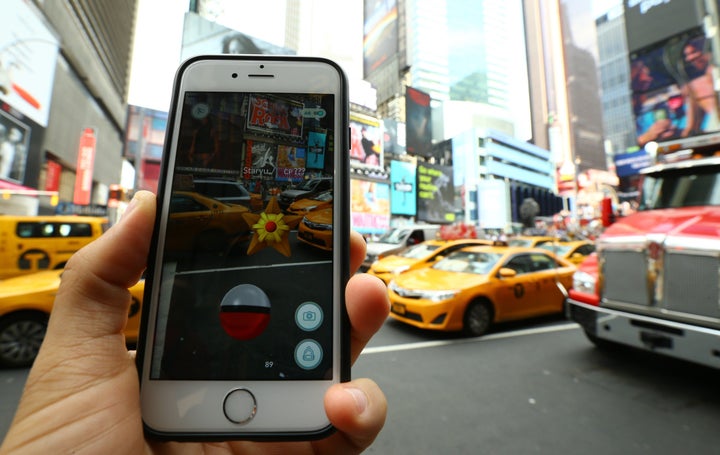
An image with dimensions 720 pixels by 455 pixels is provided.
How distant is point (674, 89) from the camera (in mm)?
46312

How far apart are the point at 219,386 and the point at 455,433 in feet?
7.93

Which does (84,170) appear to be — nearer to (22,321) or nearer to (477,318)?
(22,321)

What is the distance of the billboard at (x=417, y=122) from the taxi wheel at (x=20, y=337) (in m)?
51.7

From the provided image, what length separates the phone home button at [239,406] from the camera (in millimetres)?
1169

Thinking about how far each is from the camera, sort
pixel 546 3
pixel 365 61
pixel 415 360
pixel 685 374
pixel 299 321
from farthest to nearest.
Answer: pixel 546 3, pixel 365 61, pixel 415 360, pixel 685 374, pixel 299 321

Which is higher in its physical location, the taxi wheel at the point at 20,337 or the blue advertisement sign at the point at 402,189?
the blue advertisement sign at the point at 402,189

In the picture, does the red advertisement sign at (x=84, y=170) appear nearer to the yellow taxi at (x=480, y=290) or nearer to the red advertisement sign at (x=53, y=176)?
the red advertisement sign at (x=53, y=176)

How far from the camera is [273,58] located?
5.13 feet

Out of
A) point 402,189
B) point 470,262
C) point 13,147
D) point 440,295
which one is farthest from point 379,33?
point 440,295

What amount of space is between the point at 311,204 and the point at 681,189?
578 cm

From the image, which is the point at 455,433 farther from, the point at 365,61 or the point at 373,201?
the point at 365,61

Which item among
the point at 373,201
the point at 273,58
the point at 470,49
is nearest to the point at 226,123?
the point at 273,58

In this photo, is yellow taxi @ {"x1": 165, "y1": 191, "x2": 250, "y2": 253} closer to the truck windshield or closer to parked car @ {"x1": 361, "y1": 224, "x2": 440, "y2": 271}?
the truck windshield

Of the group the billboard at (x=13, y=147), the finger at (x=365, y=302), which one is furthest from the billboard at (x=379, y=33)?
the finger at (x=365, y=302)
